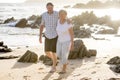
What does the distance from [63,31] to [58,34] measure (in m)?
0.19

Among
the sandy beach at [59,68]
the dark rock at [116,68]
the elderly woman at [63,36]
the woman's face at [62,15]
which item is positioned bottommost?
the sandy beach at [59,68]

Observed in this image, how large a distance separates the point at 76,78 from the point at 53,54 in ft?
3.95

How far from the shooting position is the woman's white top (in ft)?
29.7

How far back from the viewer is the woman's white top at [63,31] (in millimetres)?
9047

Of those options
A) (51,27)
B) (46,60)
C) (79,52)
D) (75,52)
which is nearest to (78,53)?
(79,52)

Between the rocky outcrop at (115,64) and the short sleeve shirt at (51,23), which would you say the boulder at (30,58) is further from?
the rocky outcrop at (115,64)

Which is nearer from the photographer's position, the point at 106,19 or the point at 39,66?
the point at 39,66

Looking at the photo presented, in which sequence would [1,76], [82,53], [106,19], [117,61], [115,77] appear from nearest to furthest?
[115,77]
[1,76]
[117,61]
[82,53]
[106,19]

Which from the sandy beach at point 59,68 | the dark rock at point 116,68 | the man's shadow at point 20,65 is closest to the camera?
the sandy beach at point 59,68

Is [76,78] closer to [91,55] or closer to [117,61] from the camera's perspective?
[117,61]

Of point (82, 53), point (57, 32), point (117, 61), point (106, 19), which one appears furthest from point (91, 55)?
point (106, 19)

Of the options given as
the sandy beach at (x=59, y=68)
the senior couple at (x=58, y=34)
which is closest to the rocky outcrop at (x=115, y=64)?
the sandy beach at (x=59, y=68)

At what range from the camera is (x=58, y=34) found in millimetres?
9195

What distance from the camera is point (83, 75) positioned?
8969 mm
